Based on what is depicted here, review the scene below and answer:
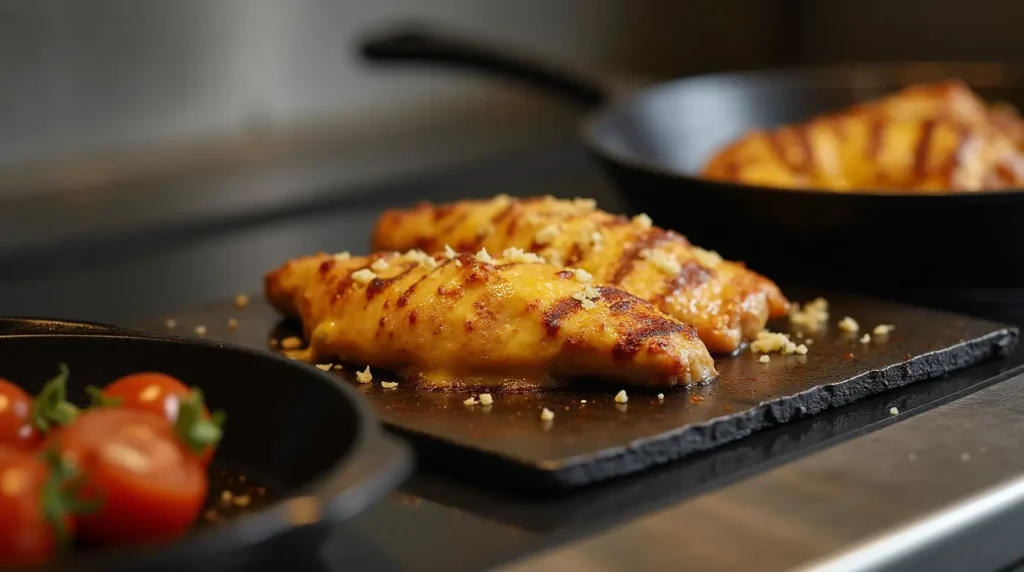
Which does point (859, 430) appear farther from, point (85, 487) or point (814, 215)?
point (85, 487)

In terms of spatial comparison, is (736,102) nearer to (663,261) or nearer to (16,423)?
(663,261)

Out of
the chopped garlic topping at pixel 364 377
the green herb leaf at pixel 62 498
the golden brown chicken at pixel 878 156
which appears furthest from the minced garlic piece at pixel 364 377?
the golden brown chicken at pixel 878 156

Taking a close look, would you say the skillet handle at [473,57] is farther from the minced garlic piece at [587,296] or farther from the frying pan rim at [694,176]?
the minced garlic piece at [587,296]

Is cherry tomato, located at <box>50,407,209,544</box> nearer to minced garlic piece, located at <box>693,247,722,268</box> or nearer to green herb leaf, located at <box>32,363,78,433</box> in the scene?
green herb leaf, located at <box>32,363,78,433</box>

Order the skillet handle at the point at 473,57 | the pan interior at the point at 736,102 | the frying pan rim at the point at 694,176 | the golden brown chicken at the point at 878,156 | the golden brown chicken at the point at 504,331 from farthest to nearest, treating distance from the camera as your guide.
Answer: the skillet handle at the point at 473,57, the pan interior at the point at 736,102, the golden brown chicken at the point at 878,156, the frying pan rim at the point at 694,176, the golden brown chicken at the point at 504,331

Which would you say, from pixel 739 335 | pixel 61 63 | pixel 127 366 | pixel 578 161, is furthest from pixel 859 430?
pixel 61 63

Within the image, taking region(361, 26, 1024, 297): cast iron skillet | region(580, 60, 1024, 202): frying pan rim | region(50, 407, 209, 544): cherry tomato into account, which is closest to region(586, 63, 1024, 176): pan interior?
region(580, 60, 1024, 202): frying pan rim
